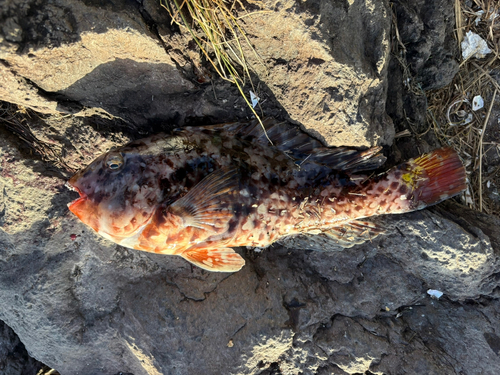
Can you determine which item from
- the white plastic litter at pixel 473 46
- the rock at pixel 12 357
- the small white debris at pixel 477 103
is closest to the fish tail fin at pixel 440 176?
the small white debris at pixel 477 103

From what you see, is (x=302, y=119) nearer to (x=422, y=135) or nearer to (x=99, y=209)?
(x=422, y=135)

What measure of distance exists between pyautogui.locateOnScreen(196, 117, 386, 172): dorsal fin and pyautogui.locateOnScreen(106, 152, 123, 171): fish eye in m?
0.87

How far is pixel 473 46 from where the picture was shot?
12.7 feet

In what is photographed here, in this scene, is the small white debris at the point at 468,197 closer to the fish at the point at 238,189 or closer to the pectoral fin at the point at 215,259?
the fish at the point at 238,189

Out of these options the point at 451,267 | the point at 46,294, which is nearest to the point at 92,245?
the point at 46,294

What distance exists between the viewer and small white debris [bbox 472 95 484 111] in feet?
13.2

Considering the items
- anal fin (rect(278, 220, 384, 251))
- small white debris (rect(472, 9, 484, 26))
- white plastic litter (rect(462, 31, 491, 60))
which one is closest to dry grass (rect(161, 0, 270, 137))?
anal fin (rect(278, 220, 384, 251))

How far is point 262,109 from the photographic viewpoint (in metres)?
3.18

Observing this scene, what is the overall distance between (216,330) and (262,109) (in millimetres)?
2370

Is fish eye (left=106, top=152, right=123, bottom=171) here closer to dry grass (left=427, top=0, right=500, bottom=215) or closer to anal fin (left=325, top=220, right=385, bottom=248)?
anal fin (left=325, top=220, right=385, bottom=248)

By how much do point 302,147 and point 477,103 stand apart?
2474mm

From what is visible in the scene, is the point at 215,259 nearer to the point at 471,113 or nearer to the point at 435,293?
the point at 435,293

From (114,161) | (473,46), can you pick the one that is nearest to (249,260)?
(114,161)

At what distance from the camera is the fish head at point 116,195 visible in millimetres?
2750
